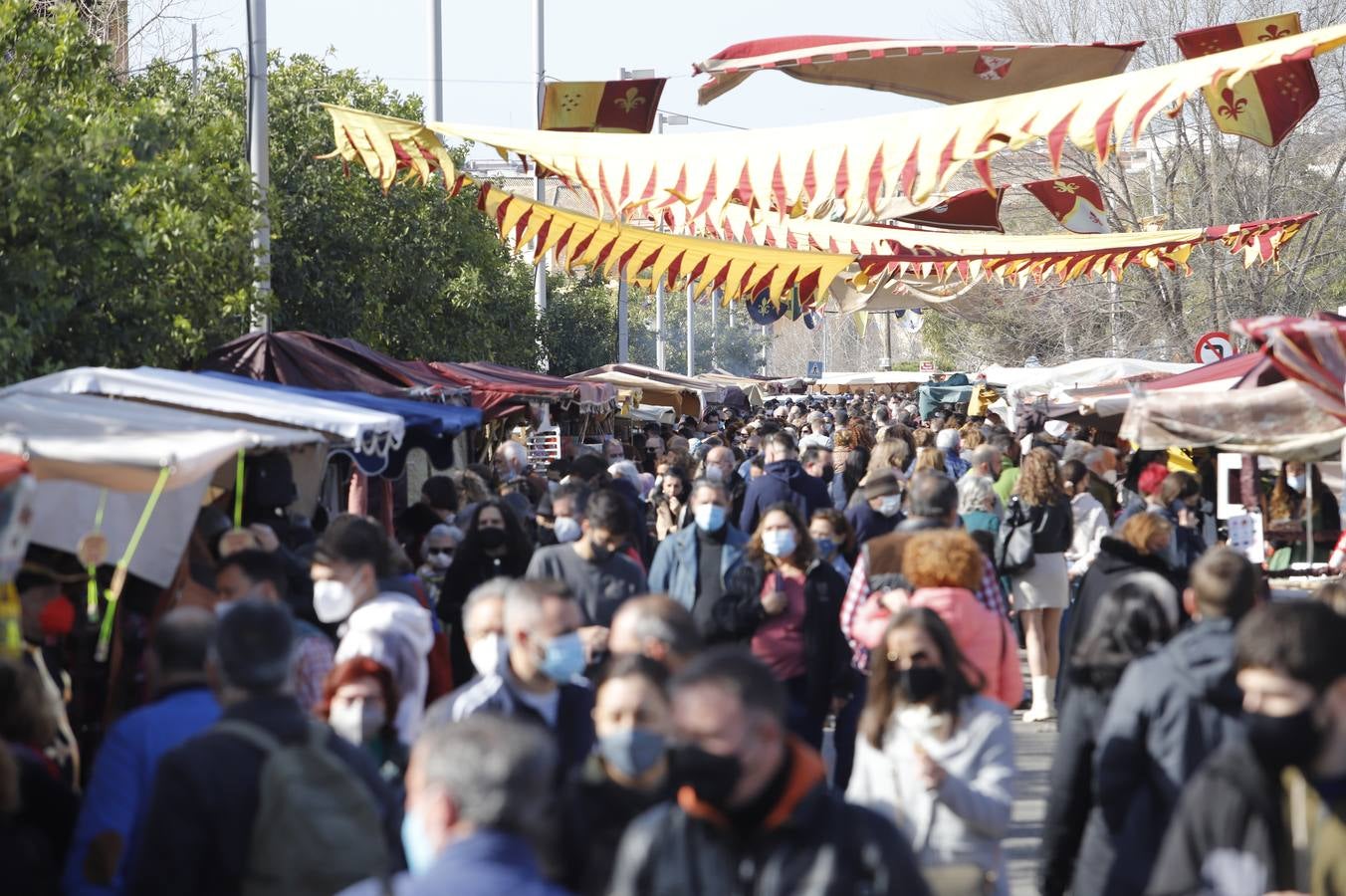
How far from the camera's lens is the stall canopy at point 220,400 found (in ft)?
27.0

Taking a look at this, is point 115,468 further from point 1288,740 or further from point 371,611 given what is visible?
point 1288,740

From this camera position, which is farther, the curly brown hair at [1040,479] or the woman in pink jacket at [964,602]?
the curly brown hair at [1040,479]

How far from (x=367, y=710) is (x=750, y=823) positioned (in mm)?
1763

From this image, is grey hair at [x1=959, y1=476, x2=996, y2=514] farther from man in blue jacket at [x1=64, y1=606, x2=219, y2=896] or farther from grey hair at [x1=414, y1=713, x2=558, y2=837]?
grey hair at [x1=414, y1=713, x2=558, y2=837]

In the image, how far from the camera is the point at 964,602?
6.36m

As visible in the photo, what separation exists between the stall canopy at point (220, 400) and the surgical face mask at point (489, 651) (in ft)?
9.93

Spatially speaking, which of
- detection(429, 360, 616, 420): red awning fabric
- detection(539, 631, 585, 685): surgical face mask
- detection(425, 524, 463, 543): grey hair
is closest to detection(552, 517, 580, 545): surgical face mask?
detection(425, 524, 463, 543): grey hair

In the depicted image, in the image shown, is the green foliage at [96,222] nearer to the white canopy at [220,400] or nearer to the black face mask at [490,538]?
the white canopy at [220,400]

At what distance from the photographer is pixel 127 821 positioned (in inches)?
169

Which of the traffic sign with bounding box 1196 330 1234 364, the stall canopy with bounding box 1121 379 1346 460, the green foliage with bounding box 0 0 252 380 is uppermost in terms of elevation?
the green foliage with bounding box 0 0 252 380

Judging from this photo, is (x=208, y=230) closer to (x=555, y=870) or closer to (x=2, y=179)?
(x=2, y=179)

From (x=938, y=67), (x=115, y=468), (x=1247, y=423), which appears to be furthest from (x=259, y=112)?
(x=115, y=468)

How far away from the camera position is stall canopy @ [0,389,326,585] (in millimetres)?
6113

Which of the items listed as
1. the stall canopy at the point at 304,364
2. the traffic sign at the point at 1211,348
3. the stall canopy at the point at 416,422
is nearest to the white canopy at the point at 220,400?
the stall canopy at the point at 416,422
